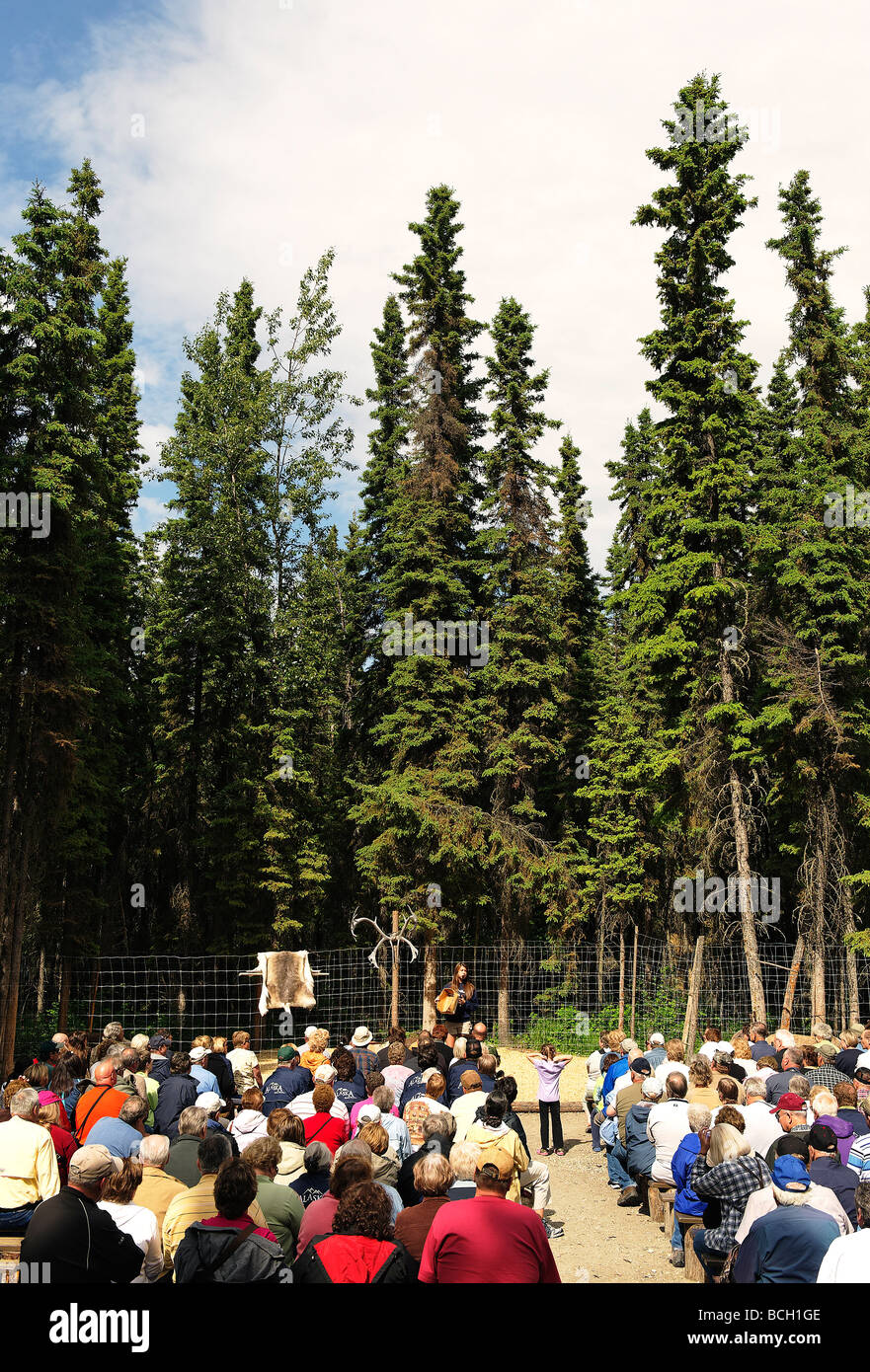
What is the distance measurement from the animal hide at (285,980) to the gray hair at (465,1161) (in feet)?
33.0

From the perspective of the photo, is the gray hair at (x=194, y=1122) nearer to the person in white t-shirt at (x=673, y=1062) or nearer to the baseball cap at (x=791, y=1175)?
the baseball cap at (x=791, y=1175)

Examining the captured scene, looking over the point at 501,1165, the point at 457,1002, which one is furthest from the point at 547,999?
the point at 501,1165

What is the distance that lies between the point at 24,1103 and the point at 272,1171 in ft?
7.36

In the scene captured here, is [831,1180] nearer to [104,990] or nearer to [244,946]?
[244,946]

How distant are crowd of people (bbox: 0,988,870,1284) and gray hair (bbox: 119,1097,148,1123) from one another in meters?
0.01

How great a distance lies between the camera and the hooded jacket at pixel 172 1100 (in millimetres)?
7848

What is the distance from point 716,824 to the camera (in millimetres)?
18766

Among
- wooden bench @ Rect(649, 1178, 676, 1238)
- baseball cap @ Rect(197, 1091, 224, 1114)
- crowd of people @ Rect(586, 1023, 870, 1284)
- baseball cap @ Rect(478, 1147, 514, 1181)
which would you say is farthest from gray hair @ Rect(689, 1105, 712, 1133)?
baseball cap @ Rect(197, 1091, 224, 1114)

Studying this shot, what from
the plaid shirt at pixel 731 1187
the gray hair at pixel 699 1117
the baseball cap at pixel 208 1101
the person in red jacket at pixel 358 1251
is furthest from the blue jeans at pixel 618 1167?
Result: the person in red jacket at pixel 358 1251

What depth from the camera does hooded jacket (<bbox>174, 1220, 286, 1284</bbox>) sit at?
396 centimetres

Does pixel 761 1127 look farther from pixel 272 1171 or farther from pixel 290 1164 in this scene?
pixel 272 1171

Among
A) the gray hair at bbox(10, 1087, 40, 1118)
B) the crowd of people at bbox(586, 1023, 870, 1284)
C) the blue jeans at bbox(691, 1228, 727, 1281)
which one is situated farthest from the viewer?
the gray hair at bbox(10, 1087, 40, 1118)

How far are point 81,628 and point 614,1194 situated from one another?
48.4 feet

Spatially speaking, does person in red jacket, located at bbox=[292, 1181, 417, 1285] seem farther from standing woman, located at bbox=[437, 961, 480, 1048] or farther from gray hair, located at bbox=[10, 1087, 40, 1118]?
standing woman, located at bbox=[437, 961, 480, 1048]
